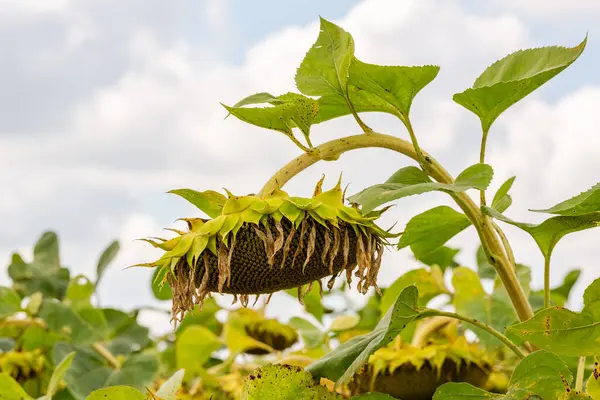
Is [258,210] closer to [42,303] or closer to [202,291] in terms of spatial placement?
[202,291]

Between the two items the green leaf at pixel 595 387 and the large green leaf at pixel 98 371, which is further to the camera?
the large green leaf at pixel 98 371

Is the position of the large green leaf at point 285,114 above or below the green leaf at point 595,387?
above

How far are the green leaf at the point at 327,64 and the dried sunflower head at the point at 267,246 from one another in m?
0.14

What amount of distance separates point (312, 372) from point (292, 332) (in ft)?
4.21

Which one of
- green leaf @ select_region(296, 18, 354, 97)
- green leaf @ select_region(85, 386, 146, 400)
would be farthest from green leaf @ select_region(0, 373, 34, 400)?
green leaf @ select_region(296, 18, 354, 97)

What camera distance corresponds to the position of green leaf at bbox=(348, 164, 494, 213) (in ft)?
2.98

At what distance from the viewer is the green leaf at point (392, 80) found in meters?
0.97

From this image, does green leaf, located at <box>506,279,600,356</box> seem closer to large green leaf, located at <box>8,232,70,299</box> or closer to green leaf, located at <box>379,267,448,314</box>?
green leaf, located at <box>379,267,448,314</box>

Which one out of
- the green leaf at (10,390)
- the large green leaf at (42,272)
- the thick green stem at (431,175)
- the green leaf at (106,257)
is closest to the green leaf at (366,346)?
the thick green stem at (431,175)

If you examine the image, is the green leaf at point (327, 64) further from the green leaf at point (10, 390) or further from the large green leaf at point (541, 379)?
the green leaf at point (10, 390)

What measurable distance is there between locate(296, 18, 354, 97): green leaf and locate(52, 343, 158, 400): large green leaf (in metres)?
1.22

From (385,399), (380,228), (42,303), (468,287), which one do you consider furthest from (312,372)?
(42,303)

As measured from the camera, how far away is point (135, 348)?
2.46 m

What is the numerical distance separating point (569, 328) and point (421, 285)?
2.53 ft
